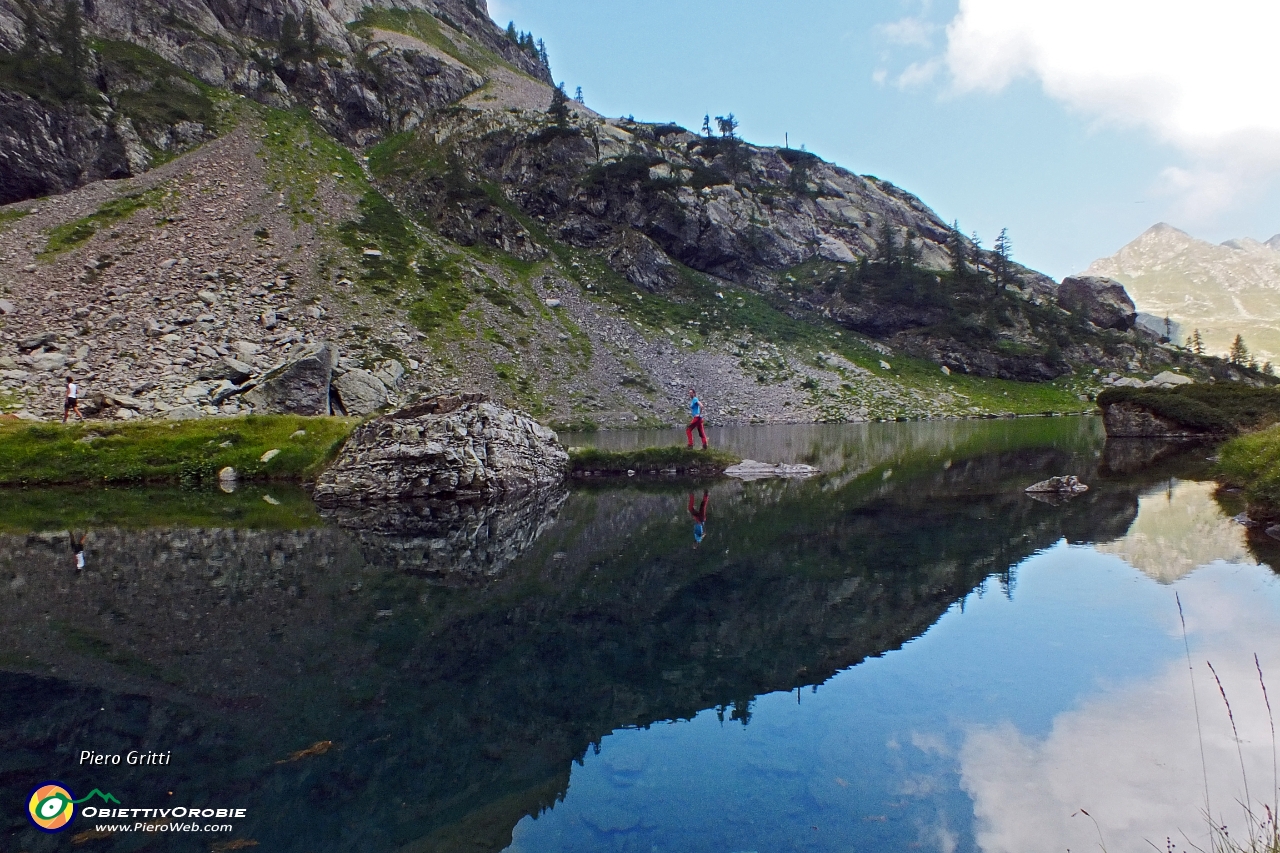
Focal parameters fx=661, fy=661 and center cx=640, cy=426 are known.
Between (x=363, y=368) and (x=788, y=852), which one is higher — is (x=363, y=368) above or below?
above

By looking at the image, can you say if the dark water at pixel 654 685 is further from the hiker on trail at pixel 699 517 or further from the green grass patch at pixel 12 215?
the green grass patch at pixel 12 215

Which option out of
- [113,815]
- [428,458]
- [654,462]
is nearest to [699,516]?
[428,458]

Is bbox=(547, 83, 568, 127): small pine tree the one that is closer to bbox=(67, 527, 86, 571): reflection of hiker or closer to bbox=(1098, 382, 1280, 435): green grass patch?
bbox=(1098, 382, 1280, 435): green grass patch

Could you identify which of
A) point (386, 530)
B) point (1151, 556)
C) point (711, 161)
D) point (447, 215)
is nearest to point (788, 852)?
point (1151, 556)

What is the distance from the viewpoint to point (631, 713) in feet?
26.0

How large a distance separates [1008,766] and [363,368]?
2346 inches

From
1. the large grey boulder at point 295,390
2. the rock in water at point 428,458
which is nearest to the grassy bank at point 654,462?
the rock in water at point 428,458

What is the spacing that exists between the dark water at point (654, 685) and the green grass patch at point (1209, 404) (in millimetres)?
27512

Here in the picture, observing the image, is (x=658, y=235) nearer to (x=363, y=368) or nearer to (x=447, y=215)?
(x=447, y=215)

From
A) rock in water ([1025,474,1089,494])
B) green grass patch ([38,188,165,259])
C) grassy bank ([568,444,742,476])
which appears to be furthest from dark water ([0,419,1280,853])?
green grass patch ([38,188,165,259])

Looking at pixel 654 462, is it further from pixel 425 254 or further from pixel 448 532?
pixel 425 254

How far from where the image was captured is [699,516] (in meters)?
20.7

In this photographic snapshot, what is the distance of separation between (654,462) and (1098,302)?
13469 centimetres

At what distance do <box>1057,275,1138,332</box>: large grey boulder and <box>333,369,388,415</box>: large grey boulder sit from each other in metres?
123
